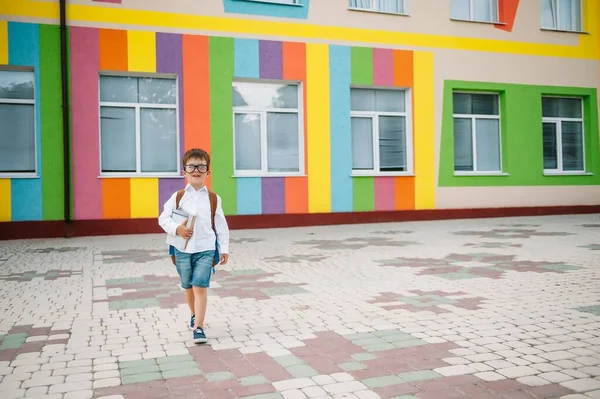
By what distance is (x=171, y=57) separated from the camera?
44.4ft

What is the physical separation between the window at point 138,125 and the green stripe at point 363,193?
4.76 meters

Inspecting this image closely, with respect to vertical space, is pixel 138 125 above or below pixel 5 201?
above

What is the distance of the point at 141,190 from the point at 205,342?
381 inches

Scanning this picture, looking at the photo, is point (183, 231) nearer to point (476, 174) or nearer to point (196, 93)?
point (196, 93)

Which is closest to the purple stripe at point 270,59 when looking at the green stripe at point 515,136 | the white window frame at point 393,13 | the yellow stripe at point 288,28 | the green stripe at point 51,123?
the yellow stripe at point 288,28

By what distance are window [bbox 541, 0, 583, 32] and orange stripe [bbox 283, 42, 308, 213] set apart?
27.5 feet

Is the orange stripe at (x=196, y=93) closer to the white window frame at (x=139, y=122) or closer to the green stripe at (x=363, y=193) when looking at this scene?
the white window frame at (x=139, y=122)

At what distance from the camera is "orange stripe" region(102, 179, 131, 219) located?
13.0 metres

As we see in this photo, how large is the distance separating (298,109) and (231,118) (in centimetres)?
189

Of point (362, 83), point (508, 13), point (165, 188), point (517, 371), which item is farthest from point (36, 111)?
point (508, 13)

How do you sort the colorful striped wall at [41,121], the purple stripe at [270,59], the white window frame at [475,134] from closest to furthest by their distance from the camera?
the colorful striped wall at [41,121], the purple stripe at [270,59], the white window frame at [475,134]

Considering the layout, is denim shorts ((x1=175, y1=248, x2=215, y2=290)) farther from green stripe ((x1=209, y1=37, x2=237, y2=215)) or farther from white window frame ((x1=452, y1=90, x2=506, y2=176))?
white window frame ((x1=452, y1=90, x2=506, y2=176))

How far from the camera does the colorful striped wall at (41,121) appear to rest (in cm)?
1231


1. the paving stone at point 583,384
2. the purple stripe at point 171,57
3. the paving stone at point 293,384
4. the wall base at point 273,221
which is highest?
the purple stripe at point 171,57
